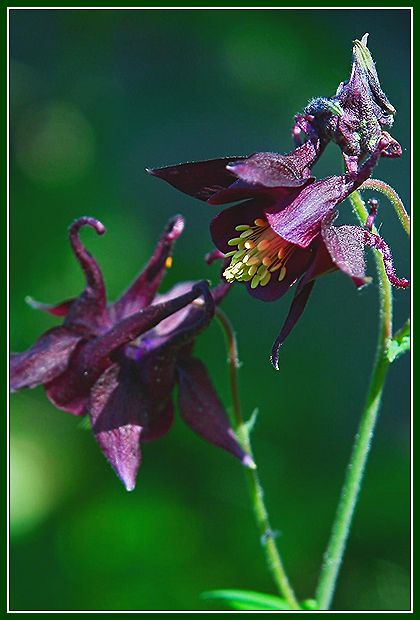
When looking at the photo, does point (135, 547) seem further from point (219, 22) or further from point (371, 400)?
point (219, 22)

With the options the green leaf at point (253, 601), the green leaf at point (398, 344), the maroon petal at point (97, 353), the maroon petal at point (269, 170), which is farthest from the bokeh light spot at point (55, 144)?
the maroon petal at point (269, 170)

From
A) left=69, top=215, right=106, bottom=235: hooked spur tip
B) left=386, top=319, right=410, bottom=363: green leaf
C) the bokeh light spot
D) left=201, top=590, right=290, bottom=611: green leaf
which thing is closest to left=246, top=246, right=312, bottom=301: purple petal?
left=386, top=319, right=410, bottom=363: green leaf

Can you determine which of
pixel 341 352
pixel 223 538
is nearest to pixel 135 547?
pixel 223 538

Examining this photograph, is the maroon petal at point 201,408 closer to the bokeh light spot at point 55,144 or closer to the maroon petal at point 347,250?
the maroon petal at point 347,250

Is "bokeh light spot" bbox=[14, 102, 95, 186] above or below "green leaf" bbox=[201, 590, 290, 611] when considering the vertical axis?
above

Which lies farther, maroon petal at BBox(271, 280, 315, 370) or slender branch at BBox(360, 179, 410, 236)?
slender branch at BBox(360, 179, 410, 236)

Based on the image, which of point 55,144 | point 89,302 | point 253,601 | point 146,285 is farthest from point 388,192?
point 55,144

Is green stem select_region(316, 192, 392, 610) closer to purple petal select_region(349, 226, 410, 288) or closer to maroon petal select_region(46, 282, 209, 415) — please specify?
purple petal select_region(349, 226, 410, 288)
